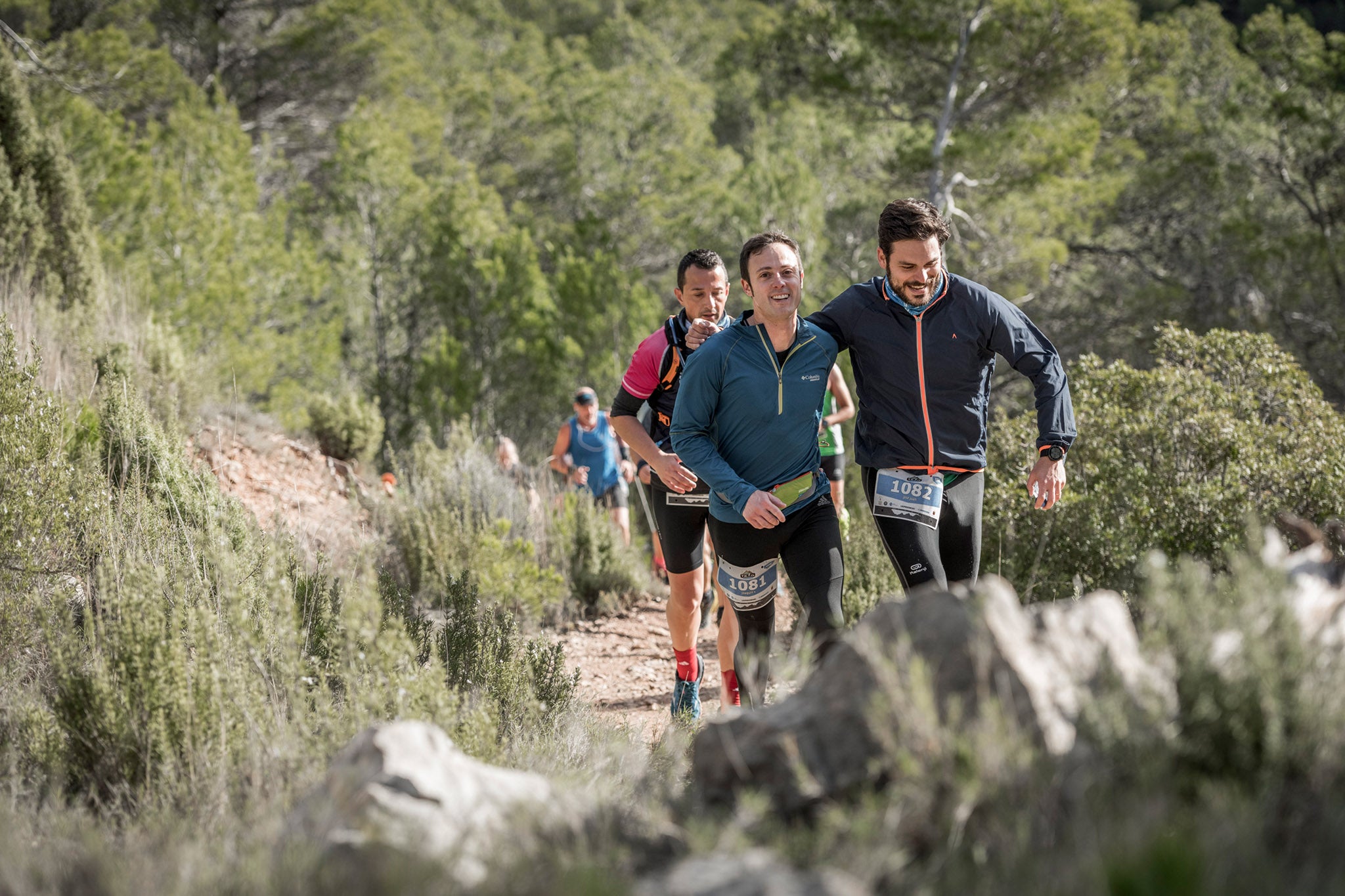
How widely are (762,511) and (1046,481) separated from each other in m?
1.04

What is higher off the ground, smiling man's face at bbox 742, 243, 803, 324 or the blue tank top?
smiling man's face at bbox 742, 243, 803, 324

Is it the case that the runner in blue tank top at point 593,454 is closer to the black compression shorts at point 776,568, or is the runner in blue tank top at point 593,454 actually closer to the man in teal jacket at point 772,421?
the black compression shorts at point 776,568

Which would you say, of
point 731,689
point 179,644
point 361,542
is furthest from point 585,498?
point 179,644

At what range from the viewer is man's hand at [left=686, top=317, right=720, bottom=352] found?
3854mm

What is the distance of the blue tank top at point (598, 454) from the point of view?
811 centimetres

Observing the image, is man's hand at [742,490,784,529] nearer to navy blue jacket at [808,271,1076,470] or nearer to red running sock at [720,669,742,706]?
navy blue jacket at [808,271,1076,470]

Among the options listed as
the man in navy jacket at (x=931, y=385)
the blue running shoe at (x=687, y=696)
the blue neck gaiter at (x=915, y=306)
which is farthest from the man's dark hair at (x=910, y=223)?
the blue running shoe at (x=687, y=696)

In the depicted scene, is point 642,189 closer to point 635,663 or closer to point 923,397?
point 635,663

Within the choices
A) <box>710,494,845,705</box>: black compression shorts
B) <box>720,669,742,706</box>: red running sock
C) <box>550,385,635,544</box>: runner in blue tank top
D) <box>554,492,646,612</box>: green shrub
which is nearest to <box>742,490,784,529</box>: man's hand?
<box>710,494,845,705</box>: black compression shorts

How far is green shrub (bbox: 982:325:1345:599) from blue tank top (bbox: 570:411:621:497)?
3.37 m

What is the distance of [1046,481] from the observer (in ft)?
11.1

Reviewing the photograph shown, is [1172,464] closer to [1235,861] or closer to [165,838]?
[1235,861]

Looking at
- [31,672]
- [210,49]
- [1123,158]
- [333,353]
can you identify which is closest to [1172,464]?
[31,672]

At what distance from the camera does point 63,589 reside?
3703 millimetres
